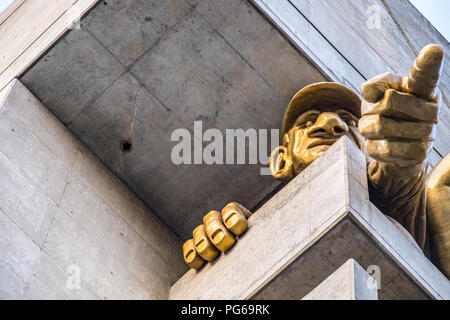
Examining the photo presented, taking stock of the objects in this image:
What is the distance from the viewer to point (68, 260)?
8.91 metres

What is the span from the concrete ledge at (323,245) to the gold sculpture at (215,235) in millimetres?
161

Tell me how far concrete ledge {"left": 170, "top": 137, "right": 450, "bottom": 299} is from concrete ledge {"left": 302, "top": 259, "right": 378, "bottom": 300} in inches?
34.9

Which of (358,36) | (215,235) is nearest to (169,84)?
(215,235)

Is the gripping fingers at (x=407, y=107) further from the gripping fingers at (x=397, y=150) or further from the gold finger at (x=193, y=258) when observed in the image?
the gold finger at (x=193, y=258)

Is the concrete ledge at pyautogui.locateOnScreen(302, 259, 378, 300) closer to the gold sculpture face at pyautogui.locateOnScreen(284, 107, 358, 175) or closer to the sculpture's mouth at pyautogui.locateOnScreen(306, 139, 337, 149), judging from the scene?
the gold sculpture face at pyautogui.locateOnScreen(284, 107, 358, 175)

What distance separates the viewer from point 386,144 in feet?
25.8

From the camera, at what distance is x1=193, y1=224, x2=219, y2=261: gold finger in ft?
29.3

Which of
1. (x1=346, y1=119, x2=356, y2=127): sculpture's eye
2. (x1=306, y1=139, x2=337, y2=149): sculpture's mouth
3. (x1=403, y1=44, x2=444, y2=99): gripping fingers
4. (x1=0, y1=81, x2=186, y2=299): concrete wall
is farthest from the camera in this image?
(x1=346, y1=119, x2=356, y2=127): sculpture's eye

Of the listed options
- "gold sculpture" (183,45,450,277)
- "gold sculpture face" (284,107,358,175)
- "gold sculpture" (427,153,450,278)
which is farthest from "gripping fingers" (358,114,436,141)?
"gold sculpture" (427,153,450,278)

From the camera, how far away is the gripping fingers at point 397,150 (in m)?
7.89

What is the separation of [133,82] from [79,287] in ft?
7.59

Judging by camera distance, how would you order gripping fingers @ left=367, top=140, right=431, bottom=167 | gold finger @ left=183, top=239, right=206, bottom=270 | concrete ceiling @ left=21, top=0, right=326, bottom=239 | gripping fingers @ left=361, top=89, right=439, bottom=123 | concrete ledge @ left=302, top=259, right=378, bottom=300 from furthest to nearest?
1. concrete ceiling @ left=21, top=0, right=326, bottom=239
2. gold finger @ left=183, top=239, right=206, bottom=270
3. gripping fingers @ left=367, top=140, right=431, bottom=167
4. gripping fingers @ left=361, top=89, right=439, bottom=123
5. concrete ledge @ left=302, top=259, right=378, bottom=300

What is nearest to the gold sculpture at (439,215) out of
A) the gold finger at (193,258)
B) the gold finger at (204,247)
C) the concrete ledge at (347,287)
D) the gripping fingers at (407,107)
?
the gripping fingers at (407,107)

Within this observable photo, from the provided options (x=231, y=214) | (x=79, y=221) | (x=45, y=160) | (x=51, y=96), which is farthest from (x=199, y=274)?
(x=51, y=96)
